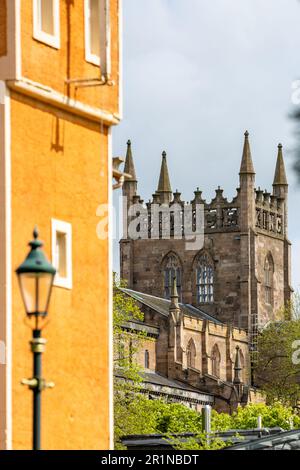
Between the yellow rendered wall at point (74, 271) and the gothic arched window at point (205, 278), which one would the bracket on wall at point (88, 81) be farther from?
the gothic arched window at point (205, 278)

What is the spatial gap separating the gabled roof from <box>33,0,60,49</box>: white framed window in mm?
125755

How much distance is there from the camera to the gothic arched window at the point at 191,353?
175875mm

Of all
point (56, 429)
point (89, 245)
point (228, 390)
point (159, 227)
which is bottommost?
point (56, 429)

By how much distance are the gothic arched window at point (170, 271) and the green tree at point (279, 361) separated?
29.4 ft

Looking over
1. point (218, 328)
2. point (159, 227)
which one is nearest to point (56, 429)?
point (218, 328)

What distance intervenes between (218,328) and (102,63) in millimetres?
146141

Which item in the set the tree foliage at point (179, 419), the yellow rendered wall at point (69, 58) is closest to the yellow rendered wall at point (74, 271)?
the yellow rendered wall at point (69, 58)

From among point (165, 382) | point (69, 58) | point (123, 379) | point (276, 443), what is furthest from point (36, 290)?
point (165, 382)

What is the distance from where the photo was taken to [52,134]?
3806 centimetres

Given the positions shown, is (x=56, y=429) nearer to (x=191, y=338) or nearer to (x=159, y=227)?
(x=191, y=338)

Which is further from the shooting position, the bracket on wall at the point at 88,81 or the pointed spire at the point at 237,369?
the pointed spire at the point at 237,369

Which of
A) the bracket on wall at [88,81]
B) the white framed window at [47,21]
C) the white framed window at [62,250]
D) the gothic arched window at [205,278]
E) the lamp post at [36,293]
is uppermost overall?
the gothic arched window at [205,278]

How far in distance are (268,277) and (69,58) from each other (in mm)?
159093

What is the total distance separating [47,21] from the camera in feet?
125
